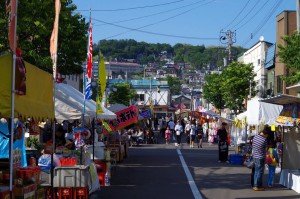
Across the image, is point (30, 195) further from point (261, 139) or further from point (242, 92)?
point (242, 92)

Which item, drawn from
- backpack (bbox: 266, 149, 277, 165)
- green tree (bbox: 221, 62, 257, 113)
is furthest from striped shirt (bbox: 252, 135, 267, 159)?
green tree (bbox: 221, 62, 257, 113)

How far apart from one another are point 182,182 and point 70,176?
6.35 meters

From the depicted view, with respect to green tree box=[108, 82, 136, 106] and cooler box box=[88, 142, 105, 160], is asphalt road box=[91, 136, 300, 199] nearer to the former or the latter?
cooler box box=[88, 142, 105, 160]

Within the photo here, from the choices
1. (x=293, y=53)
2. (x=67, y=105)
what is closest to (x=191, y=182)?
(x=67, y=105)

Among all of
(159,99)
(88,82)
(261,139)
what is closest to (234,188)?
(261,139)

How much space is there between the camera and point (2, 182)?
30.4ft

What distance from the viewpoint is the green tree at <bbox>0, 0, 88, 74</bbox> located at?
19.9 metres

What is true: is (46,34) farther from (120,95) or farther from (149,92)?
(149,92)

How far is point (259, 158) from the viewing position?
1559 centimetres

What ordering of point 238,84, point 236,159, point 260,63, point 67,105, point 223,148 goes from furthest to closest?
1. point 260,63
2. point 238,84
3. point 223,148
4. point 236,159
5. point 67,105

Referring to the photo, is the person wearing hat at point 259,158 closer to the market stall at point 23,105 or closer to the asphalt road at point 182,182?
the asphalt road at point 182,182

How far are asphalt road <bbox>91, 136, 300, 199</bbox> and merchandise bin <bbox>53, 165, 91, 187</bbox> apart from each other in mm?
1760

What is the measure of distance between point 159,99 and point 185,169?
294 feet

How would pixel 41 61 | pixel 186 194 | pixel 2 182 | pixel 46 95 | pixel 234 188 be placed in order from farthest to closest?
pixel 41 61 < pixel 234 188 < pixel 186 194 < pixel 46 95 < pixel 2 182
